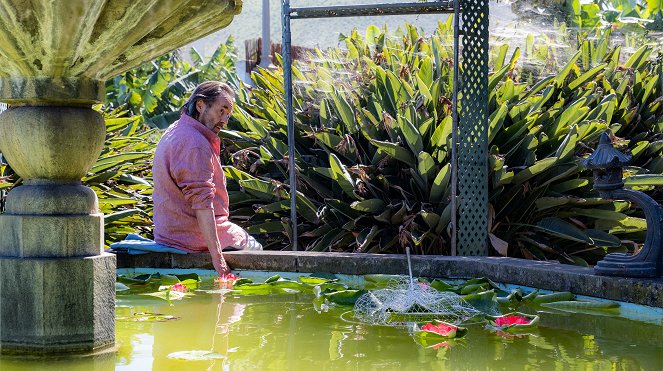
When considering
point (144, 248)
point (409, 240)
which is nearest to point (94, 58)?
point (144, 248)

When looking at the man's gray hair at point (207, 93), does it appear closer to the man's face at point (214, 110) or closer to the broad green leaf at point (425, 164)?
the man's face at point (214, 110)

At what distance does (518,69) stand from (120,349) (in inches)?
261

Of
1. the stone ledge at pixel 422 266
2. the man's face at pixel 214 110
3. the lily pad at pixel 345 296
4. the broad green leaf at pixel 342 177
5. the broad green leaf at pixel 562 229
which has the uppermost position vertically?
the man's face at pixel 214 110

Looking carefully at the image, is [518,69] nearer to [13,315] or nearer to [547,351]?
[547,351]

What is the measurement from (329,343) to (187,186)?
2177 mm

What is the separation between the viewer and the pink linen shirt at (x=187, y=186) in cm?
626

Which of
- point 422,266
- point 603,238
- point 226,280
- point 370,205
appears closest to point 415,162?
point 370,205

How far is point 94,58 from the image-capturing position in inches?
160

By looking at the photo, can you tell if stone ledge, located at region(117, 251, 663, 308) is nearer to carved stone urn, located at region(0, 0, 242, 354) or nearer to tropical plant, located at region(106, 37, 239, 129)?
carved stone urn, located at region(0, 0, 242, 354)

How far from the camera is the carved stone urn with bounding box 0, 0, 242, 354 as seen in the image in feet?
13.2

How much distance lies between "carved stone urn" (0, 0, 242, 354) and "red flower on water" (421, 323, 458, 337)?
52.7 inches

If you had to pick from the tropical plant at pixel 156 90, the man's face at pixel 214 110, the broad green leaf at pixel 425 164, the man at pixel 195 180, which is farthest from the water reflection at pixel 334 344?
the tropical plant at pixel 156 90

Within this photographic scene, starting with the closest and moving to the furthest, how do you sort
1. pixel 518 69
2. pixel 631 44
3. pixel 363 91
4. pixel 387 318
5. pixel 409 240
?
pixel 387 318, pixel 409 240, pixel 363 91, pixel 518 69, pixel 631 44

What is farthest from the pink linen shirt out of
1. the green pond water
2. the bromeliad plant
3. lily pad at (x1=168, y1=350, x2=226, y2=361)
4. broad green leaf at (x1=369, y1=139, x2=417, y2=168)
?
lily pad at (x1=168, y1=350, x2=226, y2=361)
